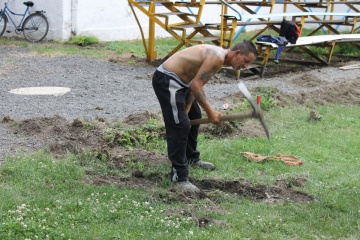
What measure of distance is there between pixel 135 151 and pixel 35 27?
9468 millimetres

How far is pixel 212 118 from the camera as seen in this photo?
20.1ft

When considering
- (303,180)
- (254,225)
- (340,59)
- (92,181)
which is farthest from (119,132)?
(340,59)

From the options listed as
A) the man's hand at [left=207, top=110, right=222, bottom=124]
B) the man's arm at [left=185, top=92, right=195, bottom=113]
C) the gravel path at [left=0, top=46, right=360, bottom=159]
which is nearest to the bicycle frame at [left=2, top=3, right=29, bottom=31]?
the gravel path at [left=0, top=46, right=360, bottom=159]

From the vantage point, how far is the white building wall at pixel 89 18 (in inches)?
626

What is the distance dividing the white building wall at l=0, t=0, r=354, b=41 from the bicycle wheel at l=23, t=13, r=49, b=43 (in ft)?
0.66

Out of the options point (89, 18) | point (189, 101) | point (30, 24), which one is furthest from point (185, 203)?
point (89, 18)

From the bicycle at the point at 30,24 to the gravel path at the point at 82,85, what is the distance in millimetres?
1229

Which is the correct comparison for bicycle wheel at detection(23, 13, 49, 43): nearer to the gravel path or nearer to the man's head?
the gravel path

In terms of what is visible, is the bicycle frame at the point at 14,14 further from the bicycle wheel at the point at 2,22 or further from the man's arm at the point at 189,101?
the man's arm at the point at 189,101

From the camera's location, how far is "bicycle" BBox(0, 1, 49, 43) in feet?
51.8

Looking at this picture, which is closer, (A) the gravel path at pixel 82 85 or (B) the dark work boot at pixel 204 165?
(B) the dark work boot at pixel 204 165

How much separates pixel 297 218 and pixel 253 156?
72.7 inches

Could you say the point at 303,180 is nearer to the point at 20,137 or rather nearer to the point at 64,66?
the point at 20,137

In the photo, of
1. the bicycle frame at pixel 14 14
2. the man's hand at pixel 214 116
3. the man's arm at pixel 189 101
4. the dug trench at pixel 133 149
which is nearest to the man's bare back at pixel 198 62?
the man's arm at pixel 189 101
